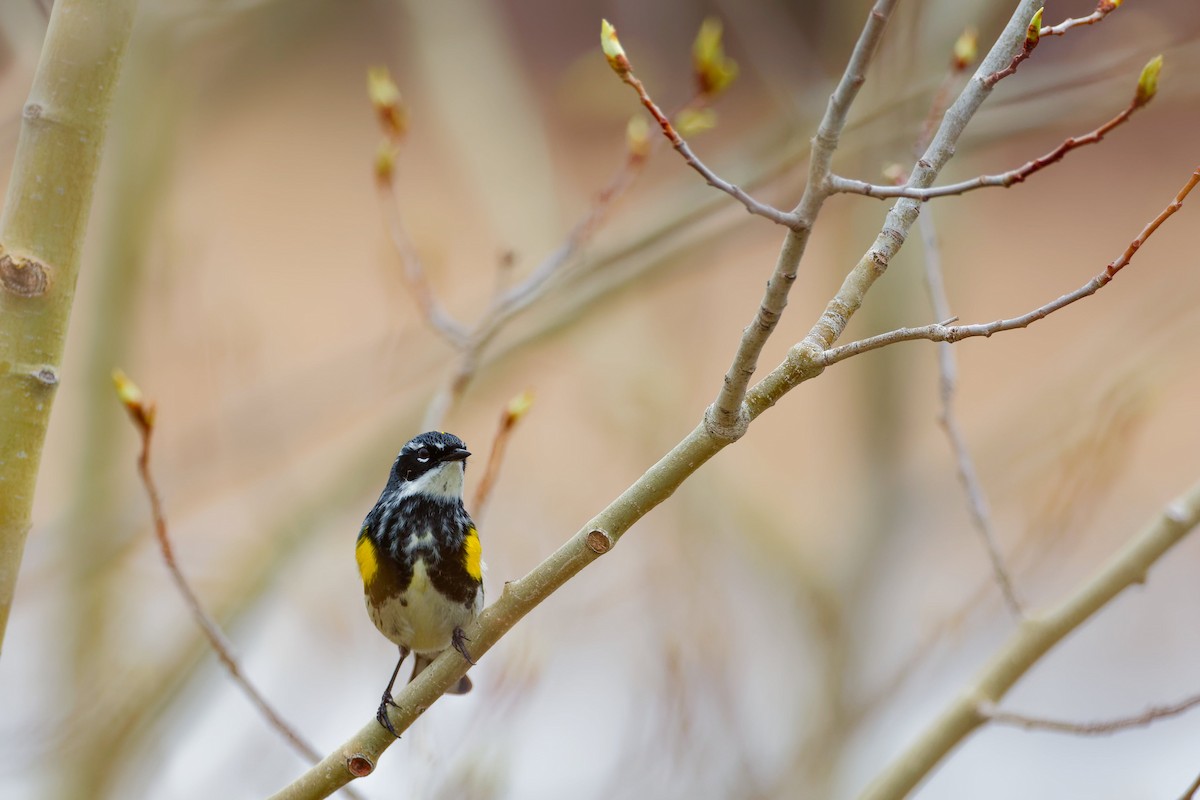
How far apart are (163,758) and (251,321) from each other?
1.62 meters

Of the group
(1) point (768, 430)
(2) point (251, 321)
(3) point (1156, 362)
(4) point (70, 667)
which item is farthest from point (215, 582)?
(1) point (768, 430)

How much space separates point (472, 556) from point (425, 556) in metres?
0.11

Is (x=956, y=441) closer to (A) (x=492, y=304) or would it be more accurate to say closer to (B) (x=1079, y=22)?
(B) (x=1079, y=22)

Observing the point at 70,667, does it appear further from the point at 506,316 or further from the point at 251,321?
the point at 506,316

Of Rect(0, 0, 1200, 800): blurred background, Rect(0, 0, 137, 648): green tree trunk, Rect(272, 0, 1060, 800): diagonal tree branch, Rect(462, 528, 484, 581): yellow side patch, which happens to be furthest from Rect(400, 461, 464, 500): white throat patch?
Rect(0, 0, 137, 648): green tree trunk

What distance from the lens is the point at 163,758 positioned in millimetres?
3379

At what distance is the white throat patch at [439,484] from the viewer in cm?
270

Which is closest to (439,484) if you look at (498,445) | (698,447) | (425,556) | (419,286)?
(425,556)

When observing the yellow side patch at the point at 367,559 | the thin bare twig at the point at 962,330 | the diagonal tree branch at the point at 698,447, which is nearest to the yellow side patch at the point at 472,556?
the yellow side patch at the point at 367,559

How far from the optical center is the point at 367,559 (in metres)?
2.72

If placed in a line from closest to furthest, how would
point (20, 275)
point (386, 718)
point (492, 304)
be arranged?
1. point (20, 275)
2. point (386, 718)
3. point (492, 304)

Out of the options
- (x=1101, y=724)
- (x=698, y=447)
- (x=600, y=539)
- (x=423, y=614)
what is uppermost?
(x=698, y=447)

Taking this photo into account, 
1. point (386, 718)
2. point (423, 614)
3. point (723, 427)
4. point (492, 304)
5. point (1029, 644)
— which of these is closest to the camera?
point (723, 427)

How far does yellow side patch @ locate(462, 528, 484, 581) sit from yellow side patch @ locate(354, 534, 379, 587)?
0.22 meters
